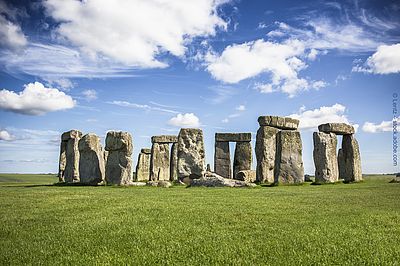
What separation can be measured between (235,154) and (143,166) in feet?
36.0

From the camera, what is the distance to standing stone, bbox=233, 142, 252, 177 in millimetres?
30766

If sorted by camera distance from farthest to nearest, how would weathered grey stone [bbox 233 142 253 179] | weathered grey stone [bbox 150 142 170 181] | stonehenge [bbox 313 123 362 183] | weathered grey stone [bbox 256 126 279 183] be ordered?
1. weathered grey stone [bbox 150 142 170 181]
2. weathered grey stone [bbox 233 142 253 179]
3. weathered grey stone [bbox 256 126 279 183]
4. stonehenge [bbox 313 123 362 183]

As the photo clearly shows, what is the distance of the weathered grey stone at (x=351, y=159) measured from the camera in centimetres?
2531

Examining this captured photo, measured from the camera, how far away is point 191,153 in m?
25.0

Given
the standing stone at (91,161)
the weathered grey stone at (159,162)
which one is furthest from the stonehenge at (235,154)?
the standing stone at (91,161)

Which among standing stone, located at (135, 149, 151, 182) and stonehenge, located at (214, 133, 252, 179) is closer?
stonehenge, located at (214, 133, 252, 179)

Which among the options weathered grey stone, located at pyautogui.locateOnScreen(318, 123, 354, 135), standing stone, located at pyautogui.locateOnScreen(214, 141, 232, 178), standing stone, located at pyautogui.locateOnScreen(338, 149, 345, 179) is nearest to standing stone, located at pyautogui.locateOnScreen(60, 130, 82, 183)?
standing stone, located at pyautogui.locateOnScreen(214, 141, 232, 178)

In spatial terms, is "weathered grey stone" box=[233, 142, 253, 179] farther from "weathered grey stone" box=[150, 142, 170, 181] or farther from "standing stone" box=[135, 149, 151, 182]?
"standing stone" box=[135, 149, 151, 182]

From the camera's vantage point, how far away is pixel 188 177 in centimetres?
2458

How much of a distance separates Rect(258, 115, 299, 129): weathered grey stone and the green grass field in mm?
16408

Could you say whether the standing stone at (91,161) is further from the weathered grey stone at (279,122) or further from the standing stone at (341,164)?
the standing stone at (341,164)

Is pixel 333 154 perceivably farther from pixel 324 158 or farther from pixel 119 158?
pixel 119 158

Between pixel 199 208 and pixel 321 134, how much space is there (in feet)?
55.2

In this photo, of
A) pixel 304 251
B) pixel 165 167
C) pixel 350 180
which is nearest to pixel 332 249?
pixel 304 251
